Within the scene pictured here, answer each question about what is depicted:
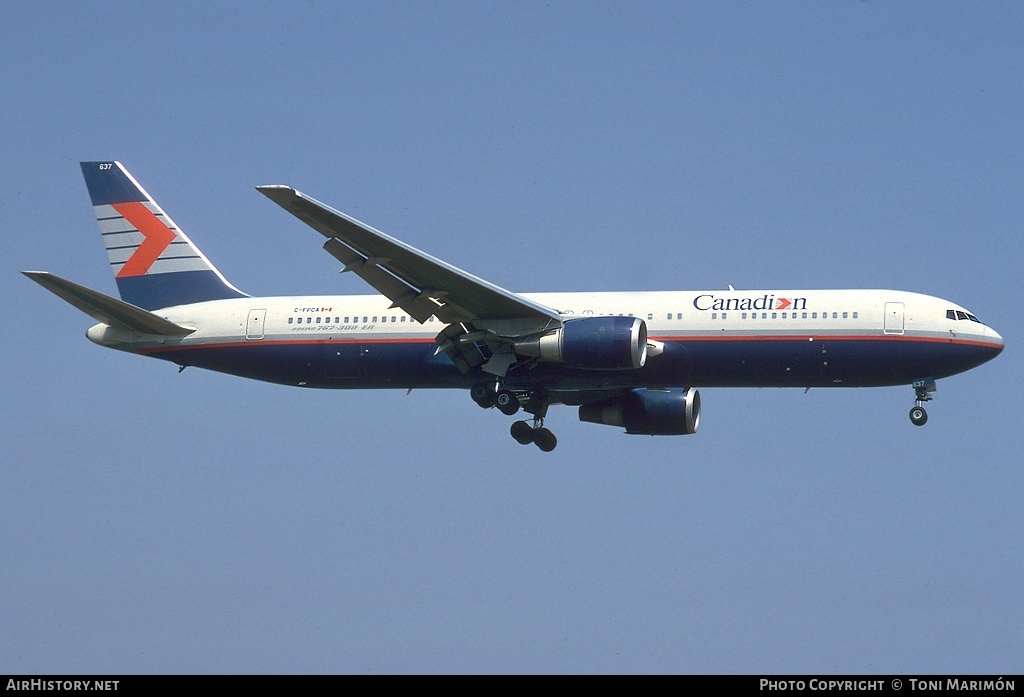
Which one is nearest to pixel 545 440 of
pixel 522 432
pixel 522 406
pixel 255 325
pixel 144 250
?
pixel 522 432

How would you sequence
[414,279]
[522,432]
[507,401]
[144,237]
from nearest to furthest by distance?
[414,279] < [507,401] < [522,432] < [144,237]

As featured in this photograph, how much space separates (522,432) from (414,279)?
8269 millimetres

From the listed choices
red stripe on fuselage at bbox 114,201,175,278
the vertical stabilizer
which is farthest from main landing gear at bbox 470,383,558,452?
red stripe on fuselage at bbox 114,201,175,278

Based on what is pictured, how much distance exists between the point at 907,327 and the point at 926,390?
2288 mm

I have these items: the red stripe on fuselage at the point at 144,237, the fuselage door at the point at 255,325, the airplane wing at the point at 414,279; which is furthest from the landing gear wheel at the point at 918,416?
the red stripe on fuselage at the point at 144,237

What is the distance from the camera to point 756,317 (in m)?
46.9

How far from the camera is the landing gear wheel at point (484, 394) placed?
48.9 m

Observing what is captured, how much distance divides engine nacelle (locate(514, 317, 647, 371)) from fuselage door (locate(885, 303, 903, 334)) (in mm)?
7485

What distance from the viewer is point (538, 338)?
154 feet

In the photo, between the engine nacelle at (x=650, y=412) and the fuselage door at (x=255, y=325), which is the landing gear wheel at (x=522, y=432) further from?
the fuselage door at (x=255, y=325)

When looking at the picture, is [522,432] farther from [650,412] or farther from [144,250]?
[144,250]

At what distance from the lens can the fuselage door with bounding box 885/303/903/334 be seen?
1821 inches
